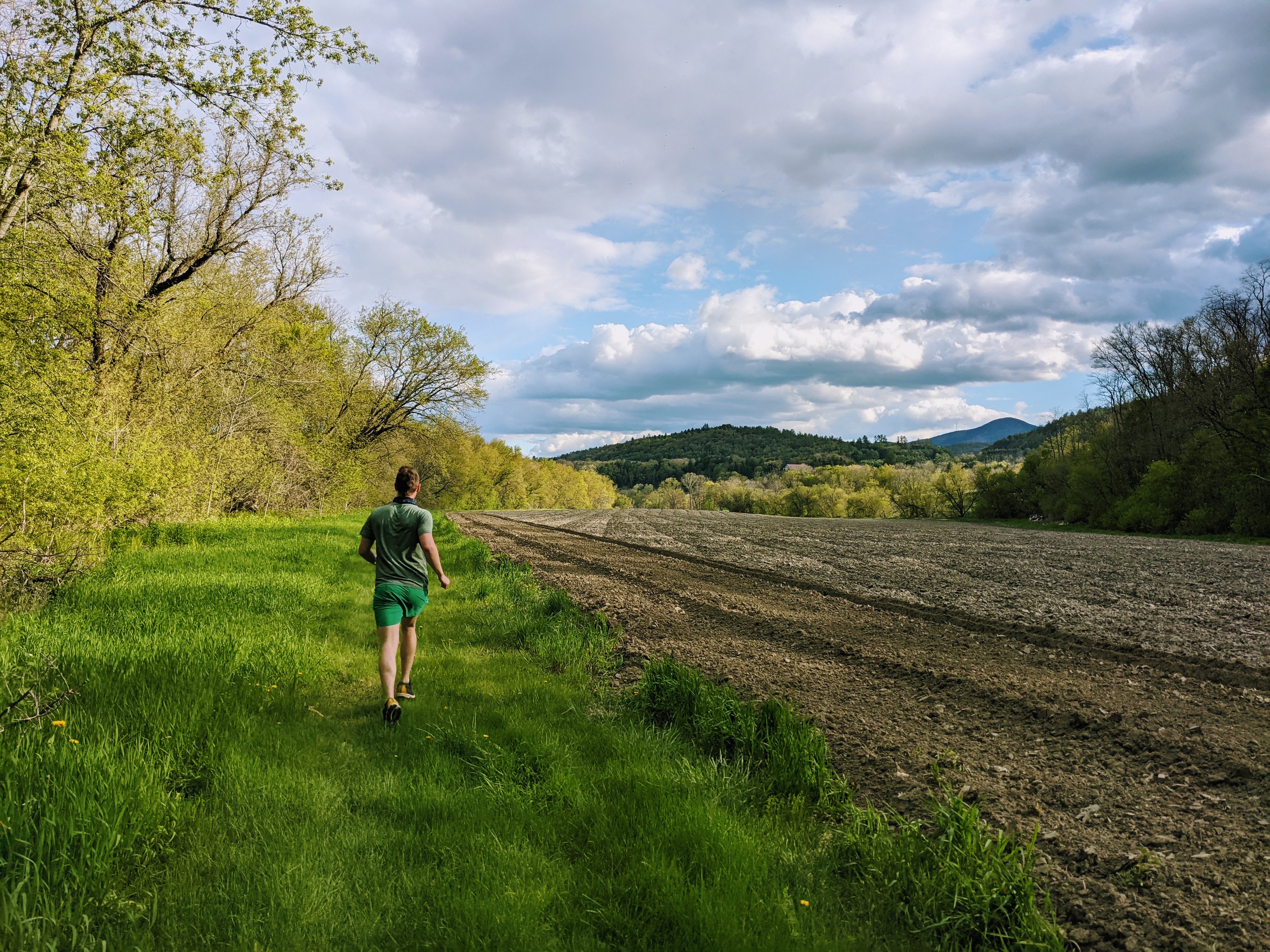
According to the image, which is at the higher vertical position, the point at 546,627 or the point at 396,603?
the point at 396,603

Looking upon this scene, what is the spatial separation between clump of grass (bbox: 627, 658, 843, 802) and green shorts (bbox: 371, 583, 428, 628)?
2.45 meters

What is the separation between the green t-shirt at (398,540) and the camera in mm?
6156

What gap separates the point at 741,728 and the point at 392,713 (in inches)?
123

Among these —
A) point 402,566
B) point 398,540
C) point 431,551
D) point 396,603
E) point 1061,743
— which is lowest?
point 1061,743

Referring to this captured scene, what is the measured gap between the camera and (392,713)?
5461 millimetres

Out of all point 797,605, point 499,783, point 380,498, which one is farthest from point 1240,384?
point 380,498

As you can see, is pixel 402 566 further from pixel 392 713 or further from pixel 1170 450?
pixel 1170 450

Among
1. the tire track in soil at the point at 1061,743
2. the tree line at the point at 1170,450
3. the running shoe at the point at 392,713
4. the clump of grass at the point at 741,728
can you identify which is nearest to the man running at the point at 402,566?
the running shoe at the point at 392,713

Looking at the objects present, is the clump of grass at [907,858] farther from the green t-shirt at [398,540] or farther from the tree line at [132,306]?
the tree line at [132,306]

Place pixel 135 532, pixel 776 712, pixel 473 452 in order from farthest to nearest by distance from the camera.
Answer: pixel 473 452, pixel 135 532, pixel 776 712

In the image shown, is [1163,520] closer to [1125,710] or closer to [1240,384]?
[1240,384]

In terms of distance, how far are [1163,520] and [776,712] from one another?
43.9m

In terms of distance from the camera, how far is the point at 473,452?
288 feet

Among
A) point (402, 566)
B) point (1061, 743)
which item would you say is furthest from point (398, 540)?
point (1061, 743)
